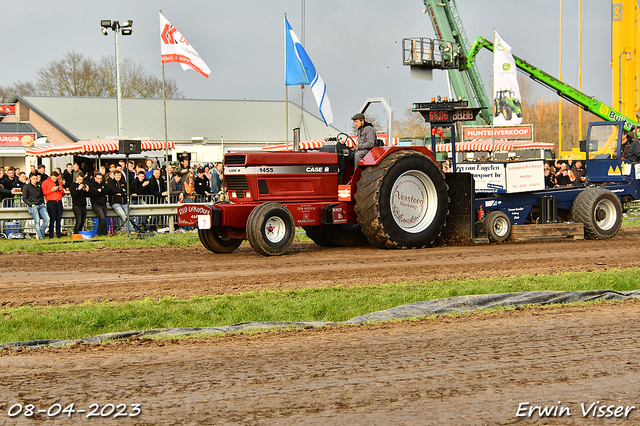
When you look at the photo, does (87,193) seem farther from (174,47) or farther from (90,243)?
(174,47)

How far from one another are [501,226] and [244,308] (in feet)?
25.2

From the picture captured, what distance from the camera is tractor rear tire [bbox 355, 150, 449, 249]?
11711mm

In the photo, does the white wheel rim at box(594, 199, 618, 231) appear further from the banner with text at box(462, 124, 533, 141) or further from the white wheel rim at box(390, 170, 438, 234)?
the banner with text at box(462, 124, 533, 141)

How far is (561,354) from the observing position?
5.02 meters

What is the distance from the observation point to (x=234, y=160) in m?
11.8

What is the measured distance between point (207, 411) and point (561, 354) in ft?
8.59

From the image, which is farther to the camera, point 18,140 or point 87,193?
point 18,140

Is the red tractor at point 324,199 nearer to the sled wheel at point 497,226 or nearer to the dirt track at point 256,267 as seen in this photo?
the dirt track at point 256,267

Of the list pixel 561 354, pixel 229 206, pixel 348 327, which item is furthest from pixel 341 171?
pixel 561 354

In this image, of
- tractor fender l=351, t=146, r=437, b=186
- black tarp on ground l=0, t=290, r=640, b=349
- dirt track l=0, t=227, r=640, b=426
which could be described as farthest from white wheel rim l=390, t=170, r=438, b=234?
dirt track l=0, t=227, r=640, b=426

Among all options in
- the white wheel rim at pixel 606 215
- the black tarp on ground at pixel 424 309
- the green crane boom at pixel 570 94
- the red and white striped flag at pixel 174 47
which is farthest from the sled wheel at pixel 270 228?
the green crane boom at pixel 570 94

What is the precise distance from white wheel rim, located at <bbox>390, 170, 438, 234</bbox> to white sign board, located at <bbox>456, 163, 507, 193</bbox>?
52.7 inches

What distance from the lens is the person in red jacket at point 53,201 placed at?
15711 mm

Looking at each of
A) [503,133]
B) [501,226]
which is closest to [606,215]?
[501,226]
